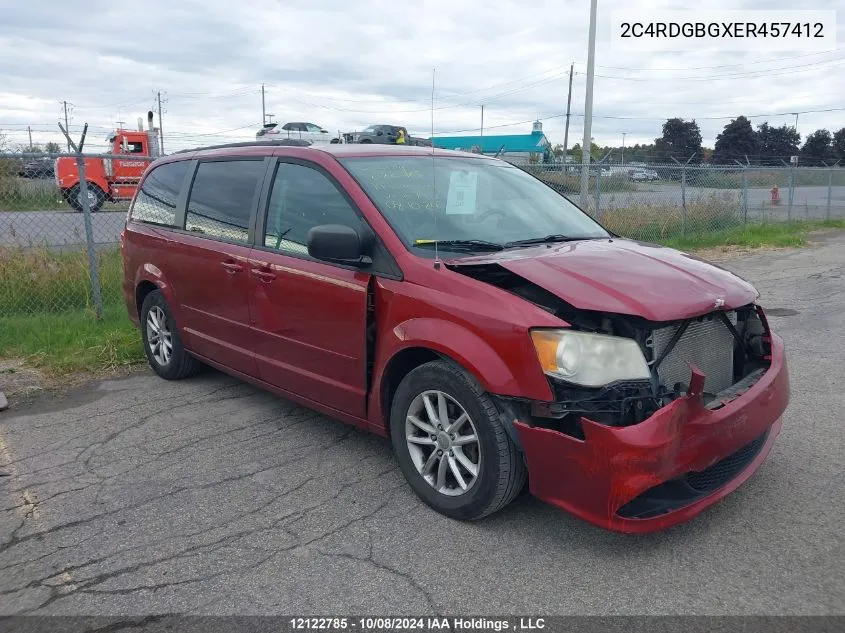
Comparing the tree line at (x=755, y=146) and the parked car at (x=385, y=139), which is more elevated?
the tree line at (x=755, y=146)

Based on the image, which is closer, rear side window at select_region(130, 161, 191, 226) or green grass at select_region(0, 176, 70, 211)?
rear side window at select_region(130, 161, 191, 226)

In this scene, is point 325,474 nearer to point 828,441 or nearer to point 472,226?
point 472,226

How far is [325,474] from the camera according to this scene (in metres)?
3.96

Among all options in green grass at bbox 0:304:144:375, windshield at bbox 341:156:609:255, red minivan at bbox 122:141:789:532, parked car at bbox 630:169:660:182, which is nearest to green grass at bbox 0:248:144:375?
green grass at bbox 0:304:144:375

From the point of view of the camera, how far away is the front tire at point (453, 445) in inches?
123

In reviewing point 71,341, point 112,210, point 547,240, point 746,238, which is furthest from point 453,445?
point 112,210

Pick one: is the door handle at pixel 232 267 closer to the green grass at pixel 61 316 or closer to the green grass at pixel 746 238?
the green grass at pixel 61 316

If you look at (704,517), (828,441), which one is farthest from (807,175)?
(704,517)

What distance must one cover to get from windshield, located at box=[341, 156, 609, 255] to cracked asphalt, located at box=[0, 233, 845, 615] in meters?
1.39

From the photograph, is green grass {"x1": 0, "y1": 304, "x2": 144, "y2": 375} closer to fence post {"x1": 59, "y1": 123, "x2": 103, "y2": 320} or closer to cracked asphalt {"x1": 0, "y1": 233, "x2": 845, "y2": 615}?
fence post {"x1": 59, "y1": 123, "x2": 103, "y2": 320}

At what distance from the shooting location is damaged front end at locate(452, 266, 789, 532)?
2.83m

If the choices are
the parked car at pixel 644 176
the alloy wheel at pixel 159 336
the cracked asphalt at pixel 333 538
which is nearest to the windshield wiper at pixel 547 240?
the cracked asphalt at pixel 333 538

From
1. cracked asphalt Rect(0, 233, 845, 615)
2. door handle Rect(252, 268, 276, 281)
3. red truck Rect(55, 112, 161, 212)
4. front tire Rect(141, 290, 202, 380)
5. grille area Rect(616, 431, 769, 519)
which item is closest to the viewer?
cracked asphalt Rect(0, 233, 845, 615)

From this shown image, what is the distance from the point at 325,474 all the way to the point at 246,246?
1554 millimetres
